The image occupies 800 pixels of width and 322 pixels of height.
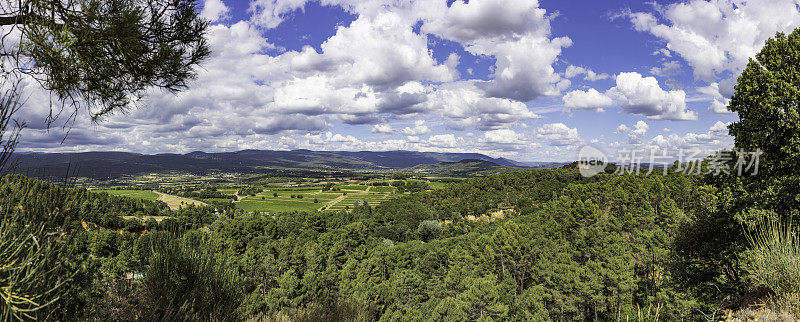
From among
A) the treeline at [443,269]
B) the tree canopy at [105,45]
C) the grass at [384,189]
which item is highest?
the tree canopy at [105,45]

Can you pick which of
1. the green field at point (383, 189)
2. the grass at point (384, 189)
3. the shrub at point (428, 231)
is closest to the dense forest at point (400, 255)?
the shrub at point (428, 231)

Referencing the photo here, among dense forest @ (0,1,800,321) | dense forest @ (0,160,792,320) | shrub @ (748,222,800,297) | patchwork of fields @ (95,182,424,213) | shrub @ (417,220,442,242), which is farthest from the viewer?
patchwork of fields @ (95,182,424,213)

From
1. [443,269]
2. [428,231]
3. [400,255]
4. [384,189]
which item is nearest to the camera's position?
[443,269]

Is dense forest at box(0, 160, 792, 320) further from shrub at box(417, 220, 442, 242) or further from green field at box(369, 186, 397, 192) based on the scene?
green field at box(369, 186, 397, 192)

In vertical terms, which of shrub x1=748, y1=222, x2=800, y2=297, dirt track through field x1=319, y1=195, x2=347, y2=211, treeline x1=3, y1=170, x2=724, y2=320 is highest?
shrub x1=748, y1=222, x2=800, y2=297

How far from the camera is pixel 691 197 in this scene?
1421 inches

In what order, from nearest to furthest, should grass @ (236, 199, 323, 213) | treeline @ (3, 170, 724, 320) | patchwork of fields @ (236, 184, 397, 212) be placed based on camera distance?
treeline @ (3, 170, 724, 320) → grass @ (236, 199, 323, 213) → patchwork of fields @ (236, 184, 397, 212)

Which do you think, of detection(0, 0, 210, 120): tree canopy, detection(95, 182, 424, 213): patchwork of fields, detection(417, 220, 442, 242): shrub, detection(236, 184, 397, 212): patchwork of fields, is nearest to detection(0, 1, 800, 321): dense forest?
detection(0, 0, 210, 120): tree canopy

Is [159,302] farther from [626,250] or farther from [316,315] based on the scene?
[626,250]

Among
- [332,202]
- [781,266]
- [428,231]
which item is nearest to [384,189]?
[332,202]

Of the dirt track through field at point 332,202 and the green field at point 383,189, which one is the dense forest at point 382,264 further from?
the green field at point 383,189

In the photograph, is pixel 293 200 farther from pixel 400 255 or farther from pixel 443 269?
pixel 443 269

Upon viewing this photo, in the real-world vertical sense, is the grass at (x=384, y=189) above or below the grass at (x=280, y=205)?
above

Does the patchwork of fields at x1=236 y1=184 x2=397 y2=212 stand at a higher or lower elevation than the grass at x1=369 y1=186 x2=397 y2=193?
lower
